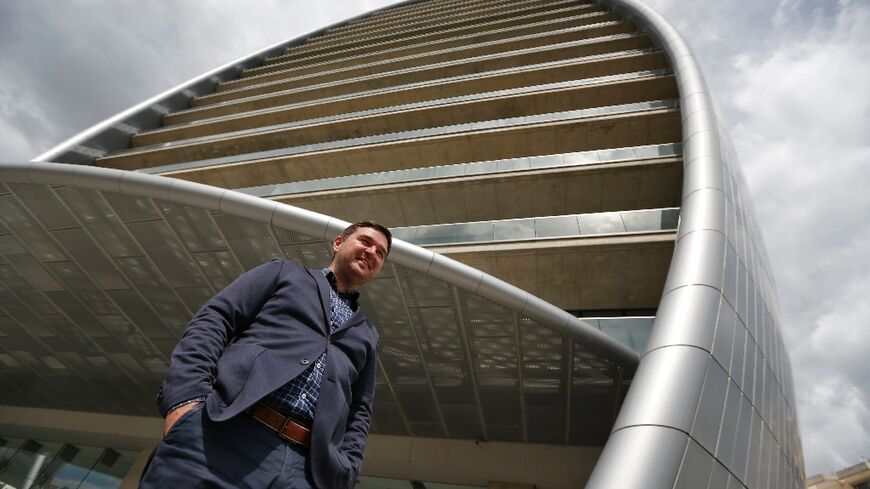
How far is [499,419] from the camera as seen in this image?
838 cm

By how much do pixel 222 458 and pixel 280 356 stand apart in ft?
1.49

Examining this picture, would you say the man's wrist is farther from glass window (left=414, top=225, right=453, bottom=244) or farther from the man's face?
glass window (left=414, top=225, right=453, bottom=244)

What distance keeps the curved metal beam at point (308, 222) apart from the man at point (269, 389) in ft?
12.9

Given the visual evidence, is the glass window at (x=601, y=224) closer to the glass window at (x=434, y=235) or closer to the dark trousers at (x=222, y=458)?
the glass window at (x=434, y=235)

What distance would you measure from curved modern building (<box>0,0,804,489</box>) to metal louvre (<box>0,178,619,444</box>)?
0.05 m

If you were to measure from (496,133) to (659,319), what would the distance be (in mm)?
9497

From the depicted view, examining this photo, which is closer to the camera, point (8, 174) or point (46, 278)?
point (8, 174)

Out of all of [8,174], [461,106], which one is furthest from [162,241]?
[461,106]

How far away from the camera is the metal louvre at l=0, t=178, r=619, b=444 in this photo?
23.4 ft

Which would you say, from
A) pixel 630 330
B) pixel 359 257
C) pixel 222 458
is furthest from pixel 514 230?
pixel 222 458

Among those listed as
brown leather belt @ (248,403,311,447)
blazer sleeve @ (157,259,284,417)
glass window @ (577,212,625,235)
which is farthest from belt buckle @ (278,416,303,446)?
glass window @ (577,212,625,235)

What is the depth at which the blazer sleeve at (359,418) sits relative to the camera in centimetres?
215

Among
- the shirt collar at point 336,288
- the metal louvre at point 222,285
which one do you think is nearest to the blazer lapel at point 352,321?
the shirt collar at point 336,288

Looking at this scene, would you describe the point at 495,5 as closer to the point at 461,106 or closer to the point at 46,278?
the point at 461,106
